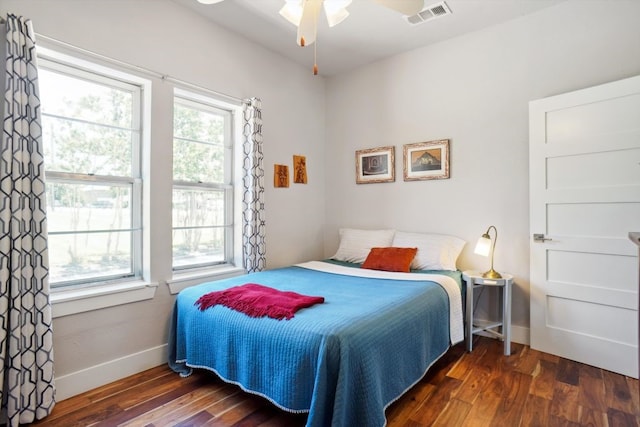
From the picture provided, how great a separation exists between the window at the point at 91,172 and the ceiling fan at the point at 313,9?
121 cm

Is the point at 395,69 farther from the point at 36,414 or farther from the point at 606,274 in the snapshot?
the point at 36,414

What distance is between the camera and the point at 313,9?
1763 mm

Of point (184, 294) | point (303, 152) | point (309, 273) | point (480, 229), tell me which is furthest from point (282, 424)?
point (303, 152)

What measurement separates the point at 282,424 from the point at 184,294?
111 cm

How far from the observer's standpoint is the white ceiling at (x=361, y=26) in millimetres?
2629

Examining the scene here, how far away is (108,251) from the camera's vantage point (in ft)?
7.82

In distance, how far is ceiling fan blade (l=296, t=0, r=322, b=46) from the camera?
5.69ft

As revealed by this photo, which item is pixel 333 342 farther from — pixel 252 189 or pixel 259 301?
pixel 252 189

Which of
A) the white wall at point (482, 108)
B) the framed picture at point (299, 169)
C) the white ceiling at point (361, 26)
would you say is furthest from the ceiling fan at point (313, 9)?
the framed picture at point (299, 169)

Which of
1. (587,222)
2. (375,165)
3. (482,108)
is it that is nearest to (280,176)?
(375,165)

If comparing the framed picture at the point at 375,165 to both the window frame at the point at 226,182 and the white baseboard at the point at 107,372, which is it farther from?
the white baseboard at the point at 107,372

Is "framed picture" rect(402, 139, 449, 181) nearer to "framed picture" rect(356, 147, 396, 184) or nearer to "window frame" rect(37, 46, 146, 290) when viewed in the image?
"framed picture" rect(356, 147, 396, 184)

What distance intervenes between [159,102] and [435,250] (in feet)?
8.57

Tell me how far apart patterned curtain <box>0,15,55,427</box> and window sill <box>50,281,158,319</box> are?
173mm
